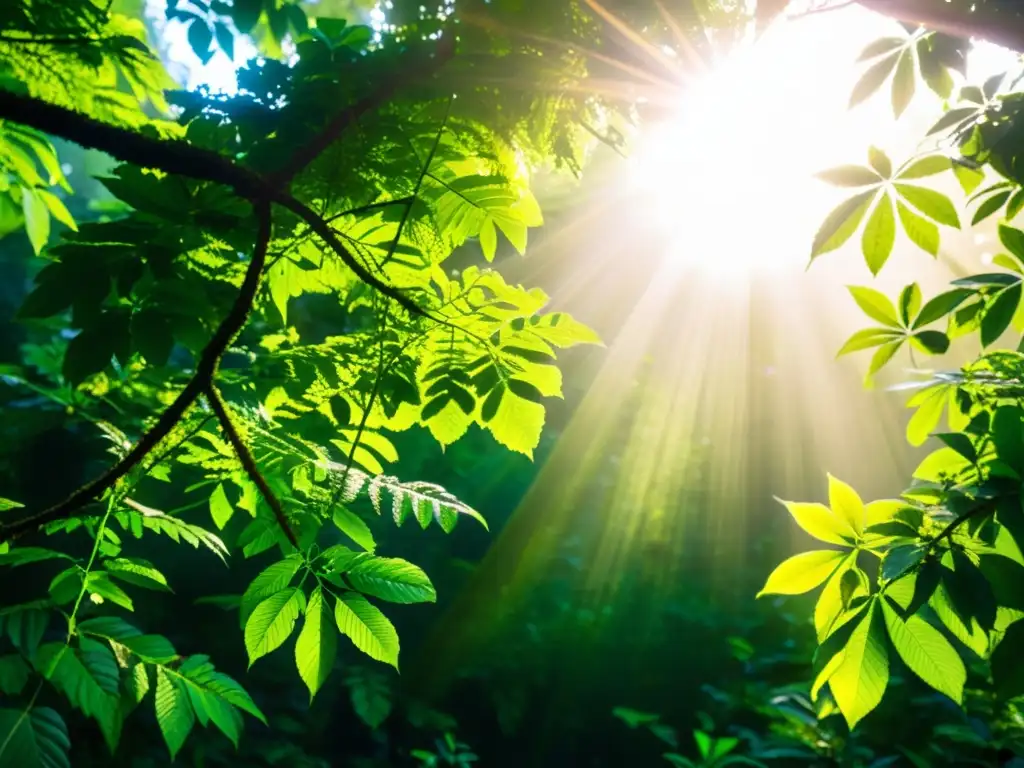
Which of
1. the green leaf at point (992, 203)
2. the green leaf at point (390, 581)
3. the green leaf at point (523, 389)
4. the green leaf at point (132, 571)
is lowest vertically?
the green leaf at point (132, 571)

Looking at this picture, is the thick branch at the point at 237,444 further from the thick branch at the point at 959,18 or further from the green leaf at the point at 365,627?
the thick branch at the point at 959,18

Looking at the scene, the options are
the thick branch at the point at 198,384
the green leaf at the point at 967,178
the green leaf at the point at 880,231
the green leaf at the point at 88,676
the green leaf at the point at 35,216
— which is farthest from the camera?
the green leaf at the point at 35,216

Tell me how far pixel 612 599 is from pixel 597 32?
3.96 m

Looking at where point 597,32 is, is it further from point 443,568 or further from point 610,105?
point 443,568

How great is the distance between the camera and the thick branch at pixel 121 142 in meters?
0.64

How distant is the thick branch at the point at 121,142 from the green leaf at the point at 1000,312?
147cm

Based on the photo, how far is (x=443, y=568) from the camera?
156 inches

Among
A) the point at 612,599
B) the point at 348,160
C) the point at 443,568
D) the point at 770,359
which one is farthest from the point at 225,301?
the point at 770,359

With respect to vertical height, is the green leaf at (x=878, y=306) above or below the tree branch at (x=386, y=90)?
above

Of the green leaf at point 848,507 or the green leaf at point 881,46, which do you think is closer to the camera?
the green leaf at point 848,507

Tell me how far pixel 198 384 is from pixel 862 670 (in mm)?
1135

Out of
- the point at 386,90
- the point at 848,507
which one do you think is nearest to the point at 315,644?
the point at 386,90

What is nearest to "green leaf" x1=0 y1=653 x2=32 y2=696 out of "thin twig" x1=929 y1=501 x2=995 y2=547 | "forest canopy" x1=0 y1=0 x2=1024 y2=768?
"forest canopy" x1=0 y1=0 x2=1024 y2=768

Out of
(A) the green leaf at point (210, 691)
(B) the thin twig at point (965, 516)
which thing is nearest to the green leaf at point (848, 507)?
(B) the thin twig at point (965, 516)
